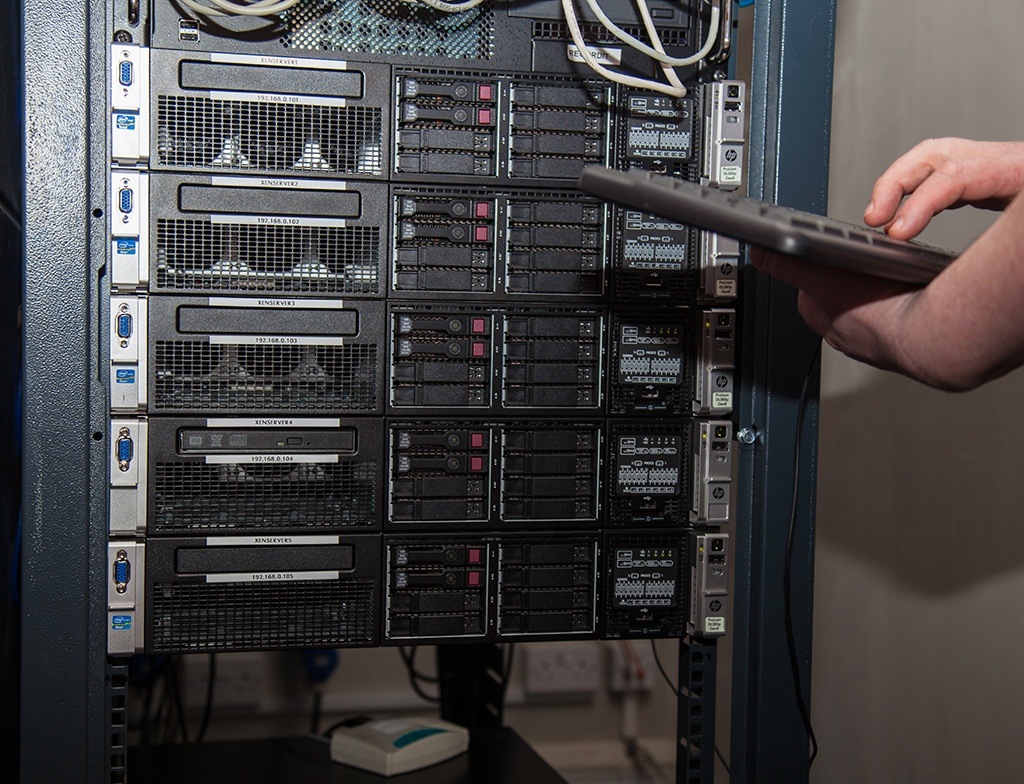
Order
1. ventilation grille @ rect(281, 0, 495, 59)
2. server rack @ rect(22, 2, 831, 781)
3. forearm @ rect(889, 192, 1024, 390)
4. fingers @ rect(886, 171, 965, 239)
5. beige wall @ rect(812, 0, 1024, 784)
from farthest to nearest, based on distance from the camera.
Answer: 1. beige wall @ rect(812, 0, 1024, 784)
2. ventilation grille @ rect(281, 0, 495, 59)
3. server rack @ rect(22, 2, 831, 781)
4. fingers @ rect(886, 171, 965, 239)
5. forearm @ rect(889, 192, 1024, 390)

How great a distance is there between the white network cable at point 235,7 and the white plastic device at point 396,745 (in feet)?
3.42

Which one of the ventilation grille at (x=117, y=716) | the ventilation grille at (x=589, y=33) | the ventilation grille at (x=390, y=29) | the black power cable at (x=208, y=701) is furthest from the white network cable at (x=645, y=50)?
the black power cable at (x=208, y=701)

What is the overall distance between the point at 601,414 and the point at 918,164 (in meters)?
0.51

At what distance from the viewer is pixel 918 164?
0.97 meters

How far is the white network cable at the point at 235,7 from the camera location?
1.13 metres

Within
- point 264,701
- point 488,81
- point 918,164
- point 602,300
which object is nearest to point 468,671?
point 264,701

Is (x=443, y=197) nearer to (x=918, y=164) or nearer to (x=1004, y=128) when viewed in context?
(x=918, y=164)

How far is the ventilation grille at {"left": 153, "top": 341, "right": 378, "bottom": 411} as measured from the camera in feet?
3.86

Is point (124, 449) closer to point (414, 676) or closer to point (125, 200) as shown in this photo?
point (125, 200)

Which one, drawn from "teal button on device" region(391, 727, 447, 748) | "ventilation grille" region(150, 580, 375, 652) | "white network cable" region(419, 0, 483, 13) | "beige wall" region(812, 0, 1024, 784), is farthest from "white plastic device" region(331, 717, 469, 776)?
"white network cable" region(419, 0, 483, 13)

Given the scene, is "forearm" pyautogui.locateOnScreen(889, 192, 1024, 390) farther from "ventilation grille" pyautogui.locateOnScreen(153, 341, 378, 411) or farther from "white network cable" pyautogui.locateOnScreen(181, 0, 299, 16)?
"white network cable" pyautogui.locateOnScreen(181, 0, 299, 16)

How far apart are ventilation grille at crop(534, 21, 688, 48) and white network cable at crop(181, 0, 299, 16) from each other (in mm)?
321

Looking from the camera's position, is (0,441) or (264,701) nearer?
(0,441)

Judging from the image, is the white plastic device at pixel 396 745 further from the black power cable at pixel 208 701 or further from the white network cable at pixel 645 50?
the white network cable at pixel 645 50
